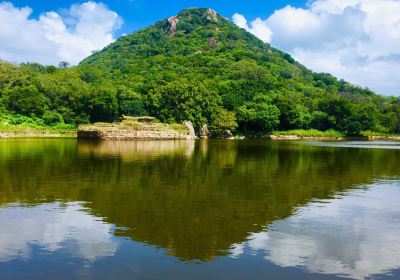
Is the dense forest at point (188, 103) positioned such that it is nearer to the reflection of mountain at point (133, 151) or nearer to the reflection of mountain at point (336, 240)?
the reflection of mountain at point (133, 151)

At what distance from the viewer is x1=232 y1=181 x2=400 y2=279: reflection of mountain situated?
9.96 m

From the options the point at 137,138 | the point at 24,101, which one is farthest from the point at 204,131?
the point at 24,101

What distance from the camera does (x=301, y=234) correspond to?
12367mm

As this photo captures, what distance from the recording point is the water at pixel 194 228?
9.43 meters

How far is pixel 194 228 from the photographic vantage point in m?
12.6

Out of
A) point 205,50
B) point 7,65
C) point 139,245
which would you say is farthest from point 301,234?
point 205,50

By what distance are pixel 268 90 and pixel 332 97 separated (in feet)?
62.5

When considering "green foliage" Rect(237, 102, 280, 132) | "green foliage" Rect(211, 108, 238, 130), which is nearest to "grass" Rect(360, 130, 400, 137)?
"green foliage" Rect(237, 102, 280, 132)

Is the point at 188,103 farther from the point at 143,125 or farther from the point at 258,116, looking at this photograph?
the point at 258,116

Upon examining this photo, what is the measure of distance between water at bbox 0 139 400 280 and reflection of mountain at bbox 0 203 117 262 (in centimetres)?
3

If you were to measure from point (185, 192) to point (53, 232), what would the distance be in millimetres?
7825

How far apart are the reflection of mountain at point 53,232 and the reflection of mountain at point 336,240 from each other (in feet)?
12.1

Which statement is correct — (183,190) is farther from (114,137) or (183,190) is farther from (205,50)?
(205,50)

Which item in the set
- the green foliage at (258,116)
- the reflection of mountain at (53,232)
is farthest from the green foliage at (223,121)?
the reflection of mountain at (53,232)
